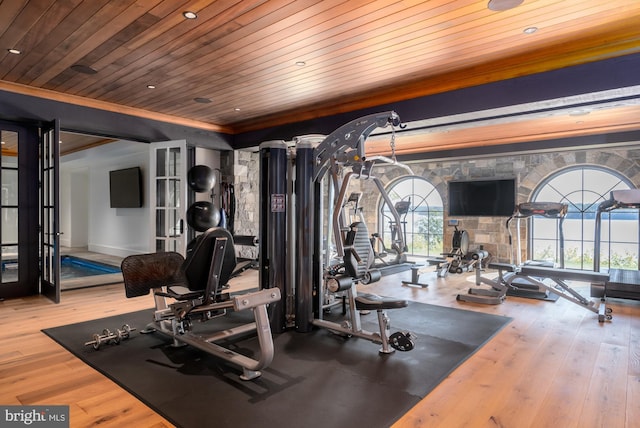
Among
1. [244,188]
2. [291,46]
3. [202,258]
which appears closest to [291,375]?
[202,258]

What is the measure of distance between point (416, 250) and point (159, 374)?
7344 mm

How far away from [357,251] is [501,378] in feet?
4.64

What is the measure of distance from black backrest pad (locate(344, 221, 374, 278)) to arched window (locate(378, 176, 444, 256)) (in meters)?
5.22

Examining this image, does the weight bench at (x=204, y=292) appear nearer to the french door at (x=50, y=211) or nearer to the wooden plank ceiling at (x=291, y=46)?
the wooden plank ceiling at (x=291, y=46)

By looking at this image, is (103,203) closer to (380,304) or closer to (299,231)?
(299,231)

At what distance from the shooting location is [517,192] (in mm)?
7125

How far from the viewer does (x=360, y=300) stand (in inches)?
121

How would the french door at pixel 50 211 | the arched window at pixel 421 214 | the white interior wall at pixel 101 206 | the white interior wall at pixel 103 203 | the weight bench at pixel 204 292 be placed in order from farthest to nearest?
the arched window at pixel 421 214, the white interior wall at pixel 101 206, the white interior wall at pixel 103 203, the french door at pixel 50 211, the weight bench at pixel 204 292

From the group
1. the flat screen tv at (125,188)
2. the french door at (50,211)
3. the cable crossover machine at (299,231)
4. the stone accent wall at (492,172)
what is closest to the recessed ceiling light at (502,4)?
the cable crossover machine at (299,231)

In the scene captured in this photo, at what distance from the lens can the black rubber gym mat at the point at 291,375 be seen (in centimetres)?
205

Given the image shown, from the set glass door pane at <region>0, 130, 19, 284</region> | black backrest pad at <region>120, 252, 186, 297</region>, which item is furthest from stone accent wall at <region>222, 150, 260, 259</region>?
black backrest pad at <region>120, 252, 186, 297</region>

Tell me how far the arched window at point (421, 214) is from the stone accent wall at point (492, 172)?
1.61 feet

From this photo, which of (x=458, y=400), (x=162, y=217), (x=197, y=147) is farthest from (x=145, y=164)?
(x=458, y=400)

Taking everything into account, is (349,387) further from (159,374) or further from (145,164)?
(145,164)
